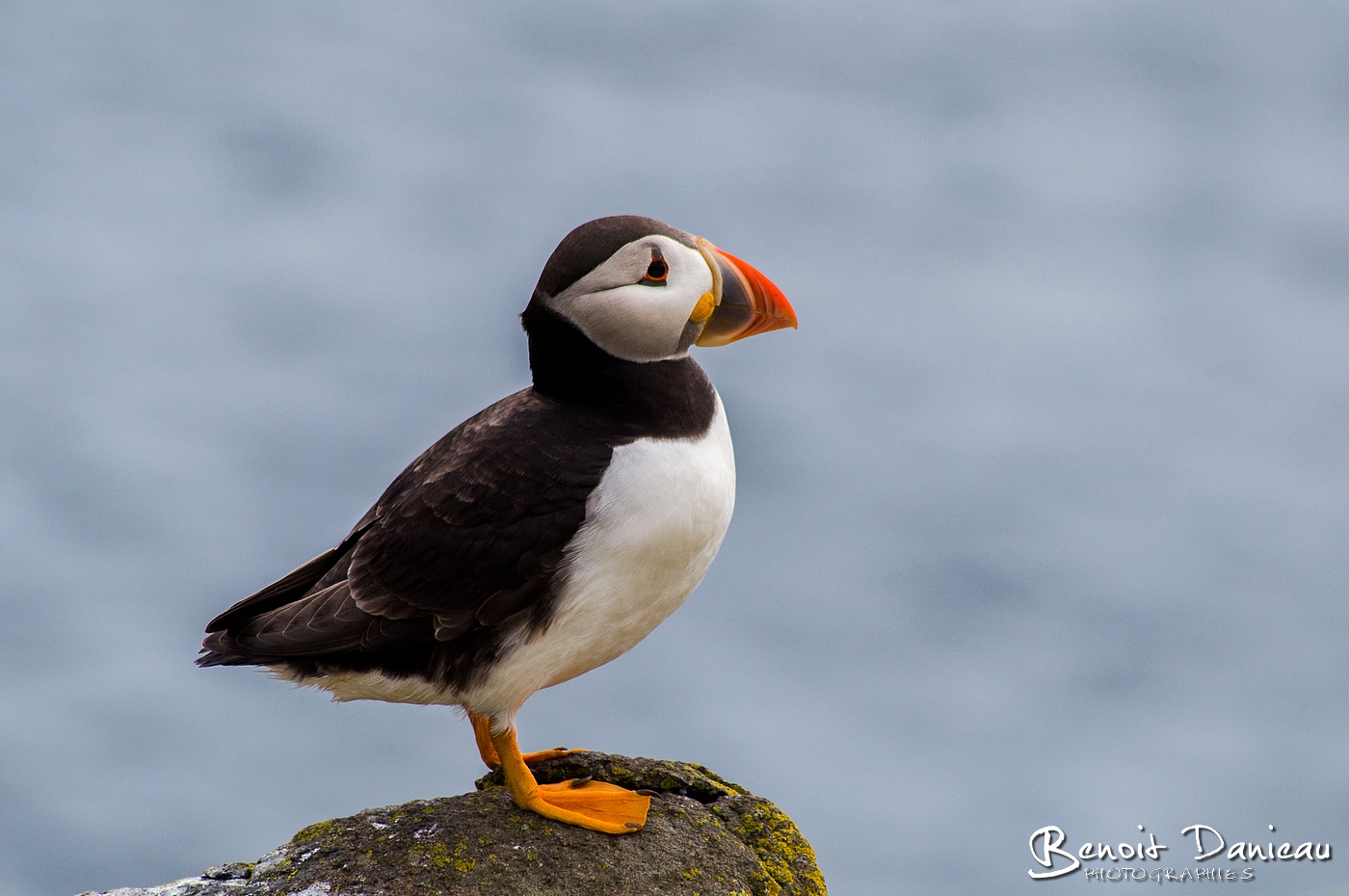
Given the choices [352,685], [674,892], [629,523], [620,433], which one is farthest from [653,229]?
[674,892]

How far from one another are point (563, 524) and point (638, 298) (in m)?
0.96

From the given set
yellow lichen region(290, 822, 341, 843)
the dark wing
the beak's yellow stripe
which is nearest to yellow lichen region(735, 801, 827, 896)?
the dark wing

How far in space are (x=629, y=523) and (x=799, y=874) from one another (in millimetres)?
1756

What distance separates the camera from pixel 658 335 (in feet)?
18.4

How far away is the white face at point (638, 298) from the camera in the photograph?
5.50 meters

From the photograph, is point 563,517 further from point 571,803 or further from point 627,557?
point 571,803

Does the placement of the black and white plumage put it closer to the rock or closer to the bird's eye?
the bird's eye

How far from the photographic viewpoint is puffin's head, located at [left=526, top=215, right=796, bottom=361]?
551 centimetres

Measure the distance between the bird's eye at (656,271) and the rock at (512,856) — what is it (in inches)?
89.6

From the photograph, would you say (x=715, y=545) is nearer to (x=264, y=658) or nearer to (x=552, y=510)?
(x=552, y=510)

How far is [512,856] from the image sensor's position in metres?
5.46

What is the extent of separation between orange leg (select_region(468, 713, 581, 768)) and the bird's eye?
218 cm

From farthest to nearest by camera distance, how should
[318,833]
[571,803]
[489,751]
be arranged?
[489,751] < [571,803] < [318,833]

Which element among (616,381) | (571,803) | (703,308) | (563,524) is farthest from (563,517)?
(571,803)
